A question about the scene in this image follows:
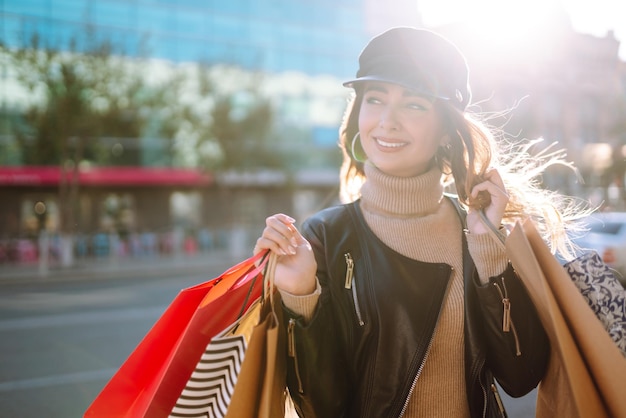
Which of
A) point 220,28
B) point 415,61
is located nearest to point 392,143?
point 415,61

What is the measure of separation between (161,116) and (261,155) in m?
5.80

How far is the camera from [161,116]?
28.4 meters

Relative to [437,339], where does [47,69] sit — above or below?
above

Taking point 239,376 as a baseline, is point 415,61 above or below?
above

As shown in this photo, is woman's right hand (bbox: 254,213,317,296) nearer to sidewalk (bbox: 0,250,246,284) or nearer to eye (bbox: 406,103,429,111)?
eye (bbox: 406,103,429,111)

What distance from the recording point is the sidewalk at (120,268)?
685 inches

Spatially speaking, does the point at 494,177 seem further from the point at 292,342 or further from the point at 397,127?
the point at 292,342

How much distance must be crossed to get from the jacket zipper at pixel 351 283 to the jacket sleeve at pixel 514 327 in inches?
13.0

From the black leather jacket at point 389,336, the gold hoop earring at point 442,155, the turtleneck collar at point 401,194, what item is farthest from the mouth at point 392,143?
the black leather jacket at point 389,336

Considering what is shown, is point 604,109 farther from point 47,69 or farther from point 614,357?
point 614,357

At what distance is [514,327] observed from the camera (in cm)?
173

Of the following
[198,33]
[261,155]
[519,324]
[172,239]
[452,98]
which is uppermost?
[198,33]

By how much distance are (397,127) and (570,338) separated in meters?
0.76

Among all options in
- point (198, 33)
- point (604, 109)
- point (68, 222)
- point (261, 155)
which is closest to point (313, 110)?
point (198, 33)
